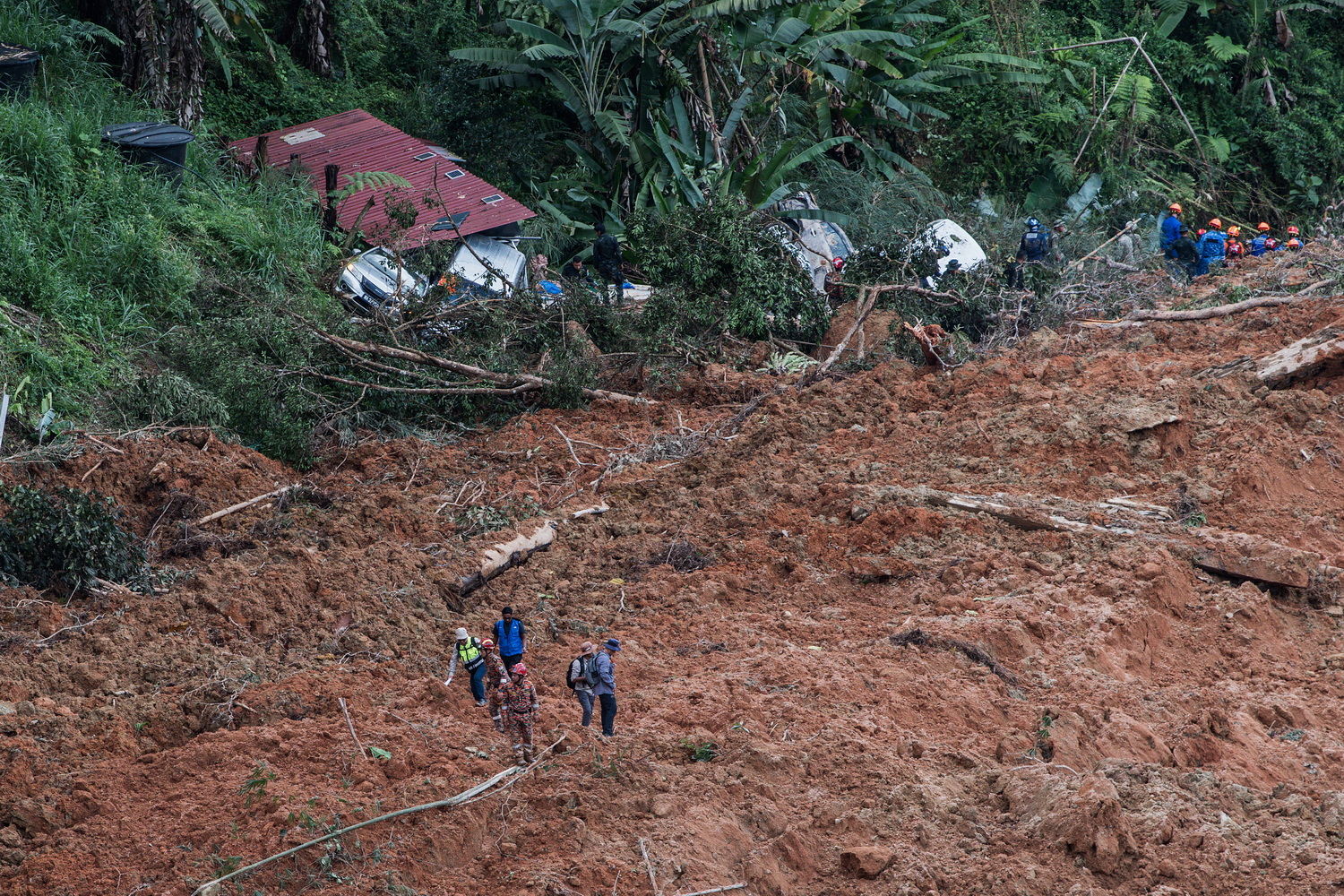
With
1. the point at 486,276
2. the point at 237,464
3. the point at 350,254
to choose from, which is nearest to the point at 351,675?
the point at 237,464

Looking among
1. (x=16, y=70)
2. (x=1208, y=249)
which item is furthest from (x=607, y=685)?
(x=1208, y=249)

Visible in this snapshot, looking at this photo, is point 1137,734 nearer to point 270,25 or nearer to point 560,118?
point 560,118

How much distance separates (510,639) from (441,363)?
221 inches

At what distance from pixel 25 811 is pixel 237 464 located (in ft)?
15.0

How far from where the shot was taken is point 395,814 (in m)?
4.82

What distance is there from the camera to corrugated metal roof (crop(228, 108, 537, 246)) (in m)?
13.7

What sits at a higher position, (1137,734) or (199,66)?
(199,66)

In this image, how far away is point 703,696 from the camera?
5969mm

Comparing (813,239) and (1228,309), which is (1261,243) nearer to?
(1228,309)

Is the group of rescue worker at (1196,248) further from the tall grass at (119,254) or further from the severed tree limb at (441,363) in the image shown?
the tall grass at (119,254)

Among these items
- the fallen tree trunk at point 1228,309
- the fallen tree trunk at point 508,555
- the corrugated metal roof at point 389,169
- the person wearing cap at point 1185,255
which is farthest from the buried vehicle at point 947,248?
the fallen tree trunk at point 508,555

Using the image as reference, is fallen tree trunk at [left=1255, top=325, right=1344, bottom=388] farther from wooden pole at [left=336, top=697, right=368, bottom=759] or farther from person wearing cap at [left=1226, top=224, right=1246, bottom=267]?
wooden pole at [left=336, top=697, right=368, bottom=759]

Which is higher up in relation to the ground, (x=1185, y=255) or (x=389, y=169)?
(x=389, y=169)

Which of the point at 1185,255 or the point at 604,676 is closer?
the point at 604,676
